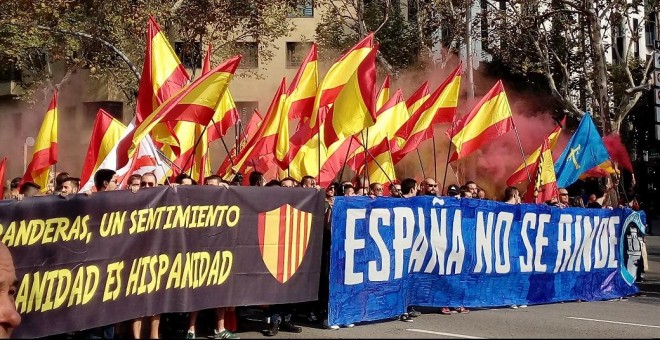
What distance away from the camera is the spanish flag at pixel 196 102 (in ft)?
30.0

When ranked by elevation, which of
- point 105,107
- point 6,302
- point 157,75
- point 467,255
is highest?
point 105,107

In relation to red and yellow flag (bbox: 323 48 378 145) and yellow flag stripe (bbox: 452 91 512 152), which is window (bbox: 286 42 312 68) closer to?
yellow flag stripe (bbox: 452 91 512 152)

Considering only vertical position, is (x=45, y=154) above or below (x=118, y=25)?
below

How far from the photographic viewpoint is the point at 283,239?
9.20 meters

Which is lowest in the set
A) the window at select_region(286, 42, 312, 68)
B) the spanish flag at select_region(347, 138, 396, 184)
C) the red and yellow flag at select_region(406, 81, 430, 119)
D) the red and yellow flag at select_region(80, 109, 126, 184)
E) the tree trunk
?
the spanish flag at select_region(347, 138, 396, 184)

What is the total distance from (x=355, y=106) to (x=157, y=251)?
11.1ft

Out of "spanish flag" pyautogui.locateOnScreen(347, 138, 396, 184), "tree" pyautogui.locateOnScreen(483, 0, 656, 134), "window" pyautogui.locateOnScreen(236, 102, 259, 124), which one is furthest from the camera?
"window" pyautogui.locateOnScreen(236, 102, 259, 124)

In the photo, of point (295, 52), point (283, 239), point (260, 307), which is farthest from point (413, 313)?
point (295, 52)

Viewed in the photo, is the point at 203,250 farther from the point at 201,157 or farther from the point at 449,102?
the point at 449,102

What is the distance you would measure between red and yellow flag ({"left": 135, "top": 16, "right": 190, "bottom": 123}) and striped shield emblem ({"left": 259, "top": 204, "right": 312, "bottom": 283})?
235cm

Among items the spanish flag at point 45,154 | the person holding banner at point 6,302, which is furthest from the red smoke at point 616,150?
the person holding banner at point 6,302

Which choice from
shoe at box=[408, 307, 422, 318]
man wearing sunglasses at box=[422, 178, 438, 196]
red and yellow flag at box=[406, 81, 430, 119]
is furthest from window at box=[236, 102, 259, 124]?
shoe at box=[408, 307, 422, 318]

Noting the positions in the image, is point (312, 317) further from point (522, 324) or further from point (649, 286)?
point (649, 286)

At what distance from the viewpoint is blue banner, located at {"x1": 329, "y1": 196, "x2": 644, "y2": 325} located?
9.81 m
